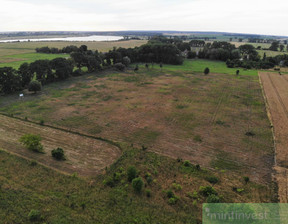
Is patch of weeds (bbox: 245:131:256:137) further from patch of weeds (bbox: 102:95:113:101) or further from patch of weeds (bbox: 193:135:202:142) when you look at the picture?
patch of weeds (bbox: 102:95:113:101)

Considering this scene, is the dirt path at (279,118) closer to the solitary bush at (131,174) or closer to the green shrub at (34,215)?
the solitary bush at (131,174)

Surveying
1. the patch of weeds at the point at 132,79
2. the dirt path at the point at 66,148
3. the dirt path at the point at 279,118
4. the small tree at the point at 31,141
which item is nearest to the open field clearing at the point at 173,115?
the patch of weeds at the point at 132,79

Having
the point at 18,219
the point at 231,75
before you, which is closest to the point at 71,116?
the point at 18,219

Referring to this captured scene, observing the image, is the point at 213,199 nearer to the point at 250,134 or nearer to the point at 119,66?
the point at 250,134

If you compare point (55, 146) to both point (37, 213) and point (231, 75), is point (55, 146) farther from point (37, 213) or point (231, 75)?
point (231, 75)

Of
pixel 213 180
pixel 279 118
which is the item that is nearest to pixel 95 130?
pixel 213 180

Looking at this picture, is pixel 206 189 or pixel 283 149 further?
pixel 283 149
